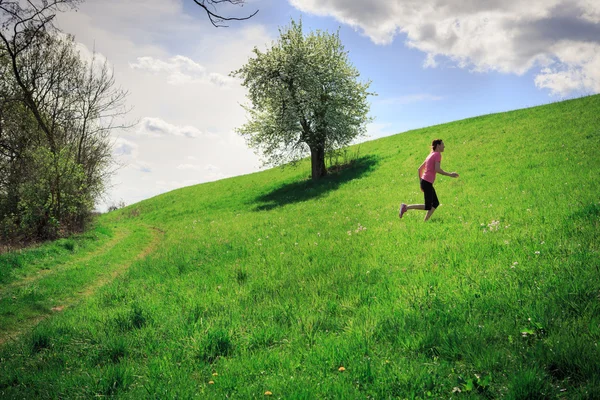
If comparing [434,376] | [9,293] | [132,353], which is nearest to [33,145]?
[9,293]

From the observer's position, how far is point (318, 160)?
31.5m

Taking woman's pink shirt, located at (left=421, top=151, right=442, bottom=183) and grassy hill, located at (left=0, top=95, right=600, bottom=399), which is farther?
woman's pink shirt, located at (left=421, top=151, right=442, bottom=183)

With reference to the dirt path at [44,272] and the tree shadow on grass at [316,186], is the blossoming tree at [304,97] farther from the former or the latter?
the dirt path at [44,272]

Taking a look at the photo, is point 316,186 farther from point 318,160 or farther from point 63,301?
point 63,301

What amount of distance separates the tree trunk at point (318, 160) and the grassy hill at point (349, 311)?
16.3 metres

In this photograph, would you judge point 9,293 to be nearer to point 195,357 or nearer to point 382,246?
point 195,357

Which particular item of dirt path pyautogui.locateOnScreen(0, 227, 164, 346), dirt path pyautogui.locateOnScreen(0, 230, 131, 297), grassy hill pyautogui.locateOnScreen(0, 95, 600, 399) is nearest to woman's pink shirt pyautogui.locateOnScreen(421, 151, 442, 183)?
grassy hill pyautogui.locateOnScreen(0, 95, 600, 399)

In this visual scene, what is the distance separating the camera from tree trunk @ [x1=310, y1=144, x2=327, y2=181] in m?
30.8

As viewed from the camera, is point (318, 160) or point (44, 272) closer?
point (44, 272)

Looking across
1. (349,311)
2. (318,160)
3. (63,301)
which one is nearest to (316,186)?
(318,160)

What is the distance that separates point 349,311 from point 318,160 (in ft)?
84.5

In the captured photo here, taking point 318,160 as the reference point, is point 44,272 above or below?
below

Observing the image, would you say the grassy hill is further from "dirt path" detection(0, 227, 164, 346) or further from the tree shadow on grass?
the tree shadow on grass

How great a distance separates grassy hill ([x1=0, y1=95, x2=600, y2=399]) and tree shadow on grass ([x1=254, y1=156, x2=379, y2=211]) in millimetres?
11157
